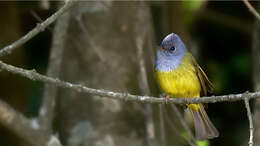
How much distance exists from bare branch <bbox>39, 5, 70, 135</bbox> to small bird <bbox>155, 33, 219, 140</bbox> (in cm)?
80

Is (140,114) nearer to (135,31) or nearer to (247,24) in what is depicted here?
(135,31)

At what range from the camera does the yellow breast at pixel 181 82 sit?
3693 mm

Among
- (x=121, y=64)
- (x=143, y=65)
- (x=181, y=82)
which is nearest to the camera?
(x=181, y=82)

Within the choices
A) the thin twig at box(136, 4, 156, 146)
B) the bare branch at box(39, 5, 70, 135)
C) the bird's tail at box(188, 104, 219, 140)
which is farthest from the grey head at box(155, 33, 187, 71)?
the bare branch at box(39, 5, 70, 135)

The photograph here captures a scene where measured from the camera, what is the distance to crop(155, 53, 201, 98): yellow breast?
3.69 metres

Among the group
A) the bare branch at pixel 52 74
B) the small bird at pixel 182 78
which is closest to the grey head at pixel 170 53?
the small bird at pixel 182 78

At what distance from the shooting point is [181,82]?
146 inches

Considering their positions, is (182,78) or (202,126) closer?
(182,78)

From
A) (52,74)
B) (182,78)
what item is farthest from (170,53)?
(52,74)

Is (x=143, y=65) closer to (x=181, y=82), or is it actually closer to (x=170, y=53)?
(x=170, y=53)

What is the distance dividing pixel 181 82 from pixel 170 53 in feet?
1.10

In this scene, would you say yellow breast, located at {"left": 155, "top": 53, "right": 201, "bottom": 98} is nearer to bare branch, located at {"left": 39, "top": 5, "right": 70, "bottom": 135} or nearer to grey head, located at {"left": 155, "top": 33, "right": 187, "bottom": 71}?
grey head, located at {"left": 155, "top": 33, "right": 187, "bottom": 71}

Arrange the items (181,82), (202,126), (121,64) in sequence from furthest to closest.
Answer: (121,64), (202,126), (181,82)

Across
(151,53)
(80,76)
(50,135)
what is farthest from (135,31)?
(50,135)
